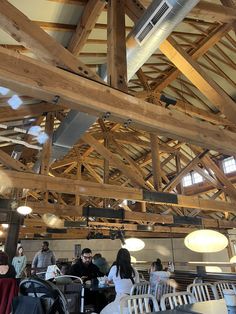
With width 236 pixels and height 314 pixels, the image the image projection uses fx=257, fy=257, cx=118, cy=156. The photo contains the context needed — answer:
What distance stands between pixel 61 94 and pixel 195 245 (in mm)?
2682

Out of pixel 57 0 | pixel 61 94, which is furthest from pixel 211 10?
pixel 61 94

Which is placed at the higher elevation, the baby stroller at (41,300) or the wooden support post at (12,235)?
the wooden support post at (12,235)

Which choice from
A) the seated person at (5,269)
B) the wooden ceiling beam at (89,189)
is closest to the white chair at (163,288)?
the wooden ceiling beam at (89,189)

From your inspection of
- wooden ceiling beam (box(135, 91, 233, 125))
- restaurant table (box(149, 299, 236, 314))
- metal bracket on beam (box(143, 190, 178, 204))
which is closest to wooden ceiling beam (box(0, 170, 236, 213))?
metal bracket on beam (box(143, 190, 178, 204))

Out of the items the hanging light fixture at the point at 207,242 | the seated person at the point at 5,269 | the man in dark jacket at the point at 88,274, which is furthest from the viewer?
the man in dark jacket at the point at 88,274

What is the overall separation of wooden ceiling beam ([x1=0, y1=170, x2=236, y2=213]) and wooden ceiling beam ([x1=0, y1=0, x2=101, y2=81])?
2.89 meters

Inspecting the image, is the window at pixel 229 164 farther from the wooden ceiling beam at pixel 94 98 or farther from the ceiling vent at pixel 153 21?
the ceiling vent at pixel 153 21

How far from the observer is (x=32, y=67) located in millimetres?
2037

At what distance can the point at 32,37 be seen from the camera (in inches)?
86.7

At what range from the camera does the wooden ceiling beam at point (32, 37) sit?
2.14 metres

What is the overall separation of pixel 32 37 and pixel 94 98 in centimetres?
73

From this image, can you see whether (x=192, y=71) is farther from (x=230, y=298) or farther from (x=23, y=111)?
(x=23, y=111)

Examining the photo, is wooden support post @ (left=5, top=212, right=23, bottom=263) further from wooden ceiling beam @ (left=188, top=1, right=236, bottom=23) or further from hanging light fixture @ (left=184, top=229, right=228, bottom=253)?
wooden ceiling beam @ (left=188, top=1, right=236, bottom=23)

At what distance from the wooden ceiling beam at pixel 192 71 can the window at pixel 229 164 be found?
652cm
